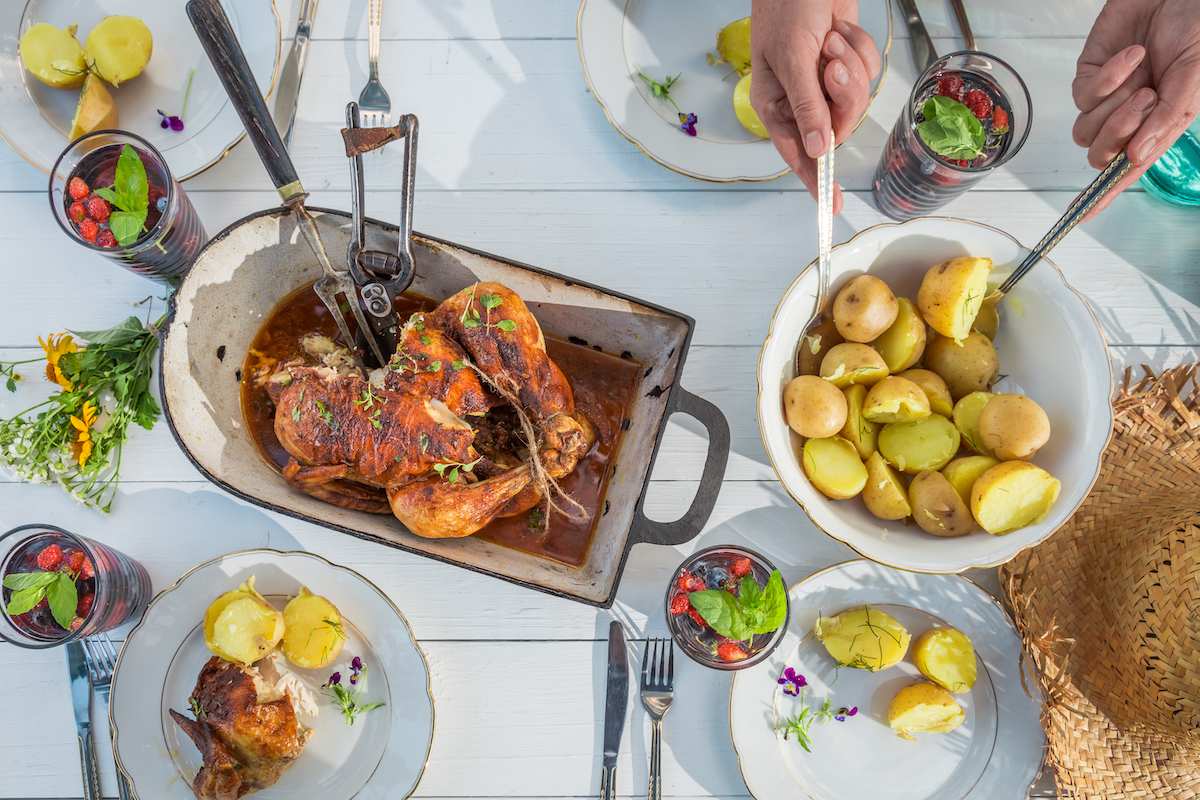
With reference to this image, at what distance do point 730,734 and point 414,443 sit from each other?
1099mm

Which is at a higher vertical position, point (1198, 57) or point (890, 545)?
point (1198, 57)

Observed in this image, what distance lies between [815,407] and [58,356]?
188cm

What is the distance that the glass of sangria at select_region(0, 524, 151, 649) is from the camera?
1613 mm

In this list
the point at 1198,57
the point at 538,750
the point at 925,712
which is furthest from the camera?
the point at 538,750

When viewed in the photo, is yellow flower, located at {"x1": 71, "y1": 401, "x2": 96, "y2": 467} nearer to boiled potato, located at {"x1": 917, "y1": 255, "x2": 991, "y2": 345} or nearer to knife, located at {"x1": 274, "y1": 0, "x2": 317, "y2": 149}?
knife, located at {"x1": 274, "y1": 0, "x2": 317, "y2": 149}

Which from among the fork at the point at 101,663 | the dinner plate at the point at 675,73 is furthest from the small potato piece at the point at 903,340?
the fork at the point at 101,663

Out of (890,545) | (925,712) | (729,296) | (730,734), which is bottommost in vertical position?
(730,734)

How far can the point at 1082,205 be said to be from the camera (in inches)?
55.4

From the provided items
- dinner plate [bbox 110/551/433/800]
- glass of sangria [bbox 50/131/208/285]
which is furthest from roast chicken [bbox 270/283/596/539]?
glass of sangria [bbox 50/131/208/285]

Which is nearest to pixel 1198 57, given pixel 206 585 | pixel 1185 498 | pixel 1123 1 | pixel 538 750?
pixel 1123 1

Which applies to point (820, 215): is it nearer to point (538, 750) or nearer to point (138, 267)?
point (538, 750)

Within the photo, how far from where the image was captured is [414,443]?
1.58 meters

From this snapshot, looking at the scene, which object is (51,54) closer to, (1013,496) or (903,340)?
(903,340)

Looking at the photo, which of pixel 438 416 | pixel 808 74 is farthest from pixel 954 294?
pixel 438 416
